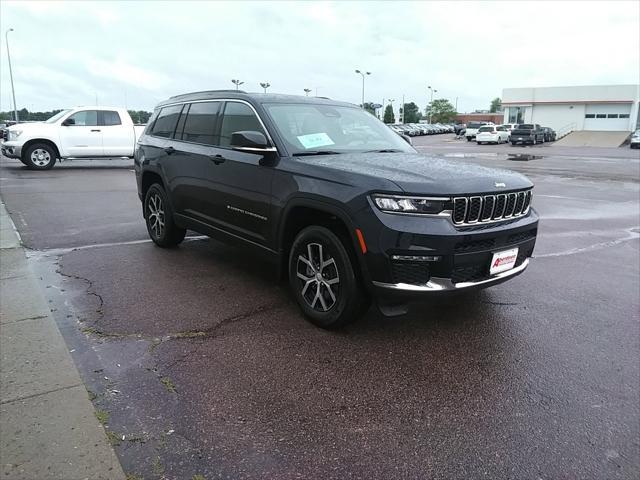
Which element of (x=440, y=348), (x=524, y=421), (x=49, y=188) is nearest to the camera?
(x=524, y=421)

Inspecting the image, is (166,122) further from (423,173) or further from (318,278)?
(423,173)

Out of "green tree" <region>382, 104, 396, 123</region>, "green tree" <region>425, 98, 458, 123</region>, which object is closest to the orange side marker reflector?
"green tree" <region>382, 104, 396, 123</region>

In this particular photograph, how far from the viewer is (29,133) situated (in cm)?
1630

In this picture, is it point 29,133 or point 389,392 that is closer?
point 389,392

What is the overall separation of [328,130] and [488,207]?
1.77 meters

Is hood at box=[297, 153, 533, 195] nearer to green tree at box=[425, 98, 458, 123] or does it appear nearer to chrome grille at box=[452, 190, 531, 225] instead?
chrome grille at box=[452, 190, 531, 225]

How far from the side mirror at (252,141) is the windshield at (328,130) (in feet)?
0.68

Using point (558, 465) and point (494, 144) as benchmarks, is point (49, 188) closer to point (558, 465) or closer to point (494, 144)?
point (558, 465)

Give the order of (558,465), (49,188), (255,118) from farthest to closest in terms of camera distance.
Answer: (49,188) → (255,118) → (558,465)

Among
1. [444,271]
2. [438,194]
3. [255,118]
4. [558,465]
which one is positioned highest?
[255,118]

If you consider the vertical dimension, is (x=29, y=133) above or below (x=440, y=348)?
above

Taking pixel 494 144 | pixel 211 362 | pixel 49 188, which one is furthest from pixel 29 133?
Answer: pixel 494 144

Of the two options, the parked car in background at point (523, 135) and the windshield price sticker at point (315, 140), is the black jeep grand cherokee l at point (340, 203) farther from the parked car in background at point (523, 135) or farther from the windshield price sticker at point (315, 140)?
the parked car in background at point (523, 135)

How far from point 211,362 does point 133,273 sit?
2419 mm
